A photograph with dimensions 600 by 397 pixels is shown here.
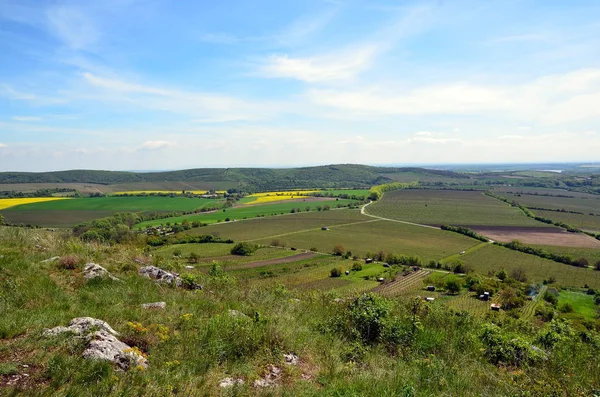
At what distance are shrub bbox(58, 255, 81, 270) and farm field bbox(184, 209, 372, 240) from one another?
69086mm

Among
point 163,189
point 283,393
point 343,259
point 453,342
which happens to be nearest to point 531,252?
point 343,259

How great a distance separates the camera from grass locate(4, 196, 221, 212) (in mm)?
115688

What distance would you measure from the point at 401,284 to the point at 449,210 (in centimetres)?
8568

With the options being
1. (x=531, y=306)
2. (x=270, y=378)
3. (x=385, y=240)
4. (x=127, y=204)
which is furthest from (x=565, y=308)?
(x=127, y=204)

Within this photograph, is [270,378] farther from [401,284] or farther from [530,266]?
[530,266]

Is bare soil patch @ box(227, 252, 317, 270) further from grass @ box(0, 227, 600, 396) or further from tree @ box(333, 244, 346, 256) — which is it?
grass @ box(0, 227, 600, 396)

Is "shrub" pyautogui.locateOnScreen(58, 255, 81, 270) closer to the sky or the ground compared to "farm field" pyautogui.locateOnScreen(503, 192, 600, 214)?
closer to the sky

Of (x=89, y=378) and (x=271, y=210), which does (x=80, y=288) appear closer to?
(x=89, y=378)

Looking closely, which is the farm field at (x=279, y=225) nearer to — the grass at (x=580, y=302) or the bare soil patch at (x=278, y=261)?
the bare soil patch at (x=278, y=261)

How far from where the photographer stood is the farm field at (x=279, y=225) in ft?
285

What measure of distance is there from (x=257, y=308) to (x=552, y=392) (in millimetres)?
7501

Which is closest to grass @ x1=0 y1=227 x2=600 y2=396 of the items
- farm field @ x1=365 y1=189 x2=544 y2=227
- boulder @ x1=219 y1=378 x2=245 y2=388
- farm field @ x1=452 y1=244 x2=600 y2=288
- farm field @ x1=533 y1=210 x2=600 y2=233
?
boulder @ x1=219 y1=378 x2=245 y2=388

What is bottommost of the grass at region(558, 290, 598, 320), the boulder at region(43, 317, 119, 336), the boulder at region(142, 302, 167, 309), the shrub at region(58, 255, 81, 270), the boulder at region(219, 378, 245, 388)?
the grass at region(558, 290, 598, 320)

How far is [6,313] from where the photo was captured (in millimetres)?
7055
